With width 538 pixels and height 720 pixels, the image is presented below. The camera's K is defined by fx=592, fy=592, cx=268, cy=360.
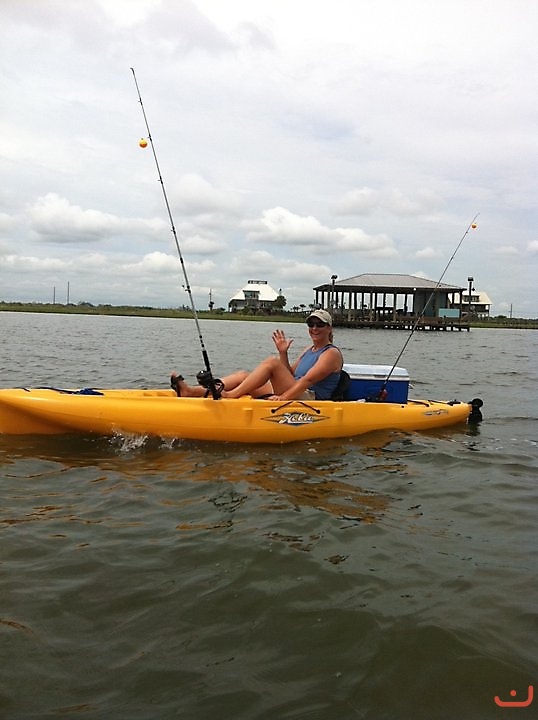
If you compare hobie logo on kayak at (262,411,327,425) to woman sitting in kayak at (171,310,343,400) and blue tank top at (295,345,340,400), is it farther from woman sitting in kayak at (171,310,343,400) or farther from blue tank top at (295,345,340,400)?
blue tank top at (295,345,340,400)

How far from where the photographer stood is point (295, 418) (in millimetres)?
6500

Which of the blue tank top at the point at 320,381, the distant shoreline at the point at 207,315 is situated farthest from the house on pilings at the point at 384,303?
the blue tank top at the point at 320,381

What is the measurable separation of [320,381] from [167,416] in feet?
6.07

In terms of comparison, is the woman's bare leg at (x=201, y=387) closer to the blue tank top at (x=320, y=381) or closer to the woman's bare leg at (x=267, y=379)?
the woman's bare leg at (x=267, y=379)

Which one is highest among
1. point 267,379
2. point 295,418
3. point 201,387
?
point 267,379

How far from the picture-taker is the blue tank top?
6887mm

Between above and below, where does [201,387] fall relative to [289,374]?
below

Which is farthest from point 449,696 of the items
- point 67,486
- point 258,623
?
point 67,486

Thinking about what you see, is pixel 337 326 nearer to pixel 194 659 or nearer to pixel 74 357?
pixel 74 357

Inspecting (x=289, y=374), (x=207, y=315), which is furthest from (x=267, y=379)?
(x=207, y=315)

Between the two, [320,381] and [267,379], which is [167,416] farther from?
[320,381]

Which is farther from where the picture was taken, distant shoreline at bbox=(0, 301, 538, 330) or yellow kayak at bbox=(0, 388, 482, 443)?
distant shoreline at bbox=(0, 301, 538, 330)

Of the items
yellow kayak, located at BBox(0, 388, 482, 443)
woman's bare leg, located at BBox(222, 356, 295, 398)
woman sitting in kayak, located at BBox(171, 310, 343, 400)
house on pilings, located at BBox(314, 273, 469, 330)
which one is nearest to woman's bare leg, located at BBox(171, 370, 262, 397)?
woman sitting in kayak, located at BBox(171, 310, 343, 400)

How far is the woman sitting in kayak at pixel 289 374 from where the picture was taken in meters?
6.55
